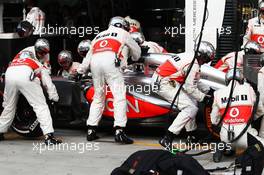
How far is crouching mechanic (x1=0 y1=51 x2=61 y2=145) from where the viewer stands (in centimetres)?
984

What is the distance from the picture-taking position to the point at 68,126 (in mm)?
11547

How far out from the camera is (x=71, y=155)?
9406 mm

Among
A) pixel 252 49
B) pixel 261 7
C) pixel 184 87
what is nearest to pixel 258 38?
pixel 261 7

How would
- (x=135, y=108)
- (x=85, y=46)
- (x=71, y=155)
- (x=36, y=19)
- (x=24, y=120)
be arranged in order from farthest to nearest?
1. (x=36, y=19)
2. (x=85, y=46)
3. (x=24, y=120)
4. (x=135, y=108)
5. (x=71, y=155)

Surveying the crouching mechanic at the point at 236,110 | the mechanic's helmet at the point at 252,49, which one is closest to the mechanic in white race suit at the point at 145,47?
the mechanic's helmet at the point at 252,49

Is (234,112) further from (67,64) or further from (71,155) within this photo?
(67,64)

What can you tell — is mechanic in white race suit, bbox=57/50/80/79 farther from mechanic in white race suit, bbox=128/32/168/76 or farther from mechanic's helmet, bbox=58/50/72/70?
mechanic in white race suit, bbox=128/32/168/76

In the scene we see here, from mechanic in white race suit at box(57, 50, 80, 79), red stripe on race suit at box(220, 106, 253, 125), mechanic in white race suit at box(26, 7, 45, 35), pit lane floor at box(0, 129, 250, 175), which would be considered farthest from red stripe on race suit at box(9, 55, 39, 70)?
mechanic in white race suit at box(26, 7, 45, 35)

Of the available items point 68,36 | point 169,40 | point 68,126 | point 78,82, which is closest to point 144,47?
point 78,82

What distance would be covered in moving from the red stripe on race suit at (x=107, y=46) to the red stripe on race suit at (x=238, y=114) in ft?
7.29

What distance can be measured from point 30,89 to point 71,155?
1.13 metres

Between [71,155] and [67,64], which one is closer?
[71,155]

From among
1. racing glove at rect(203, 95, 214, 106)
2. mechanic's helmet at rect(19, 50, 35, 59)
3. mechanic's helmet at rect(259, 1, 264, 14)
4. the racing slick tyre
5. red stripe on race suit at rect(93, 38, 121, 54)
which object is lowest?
the racing slick tyre

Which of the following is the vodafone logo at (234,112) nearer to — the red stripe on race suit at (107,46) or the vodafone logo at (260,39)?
the red stripe on race suit at (107,46)
